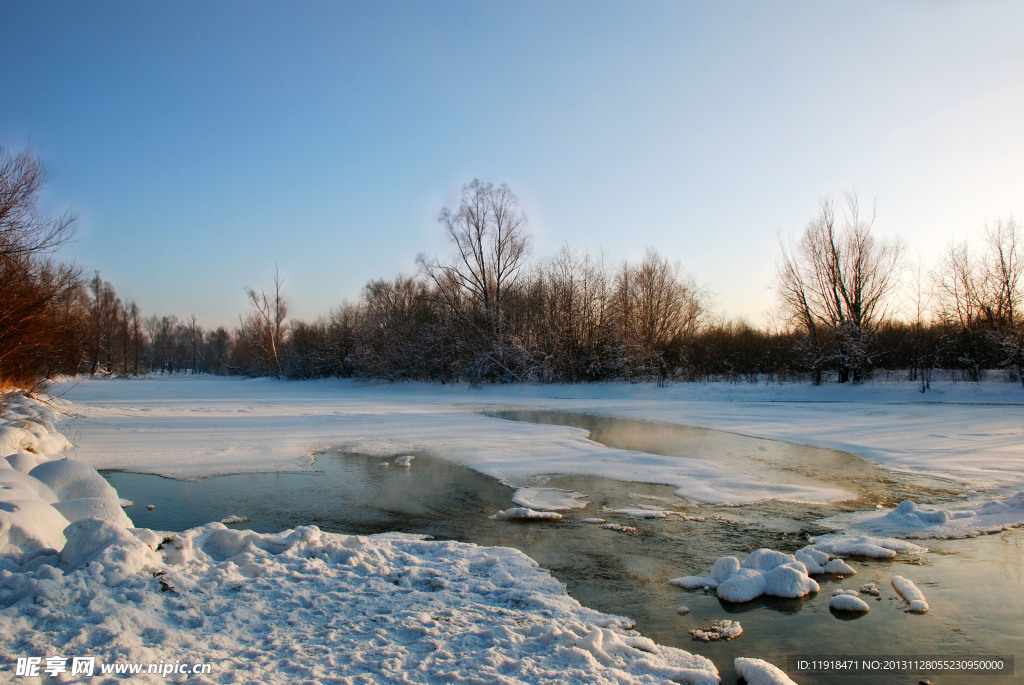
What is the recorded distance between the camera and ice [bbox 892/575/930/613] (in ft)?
13.4

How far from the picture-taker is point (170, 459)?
9977 mm

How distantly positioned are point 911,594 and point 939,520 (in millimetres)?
2417

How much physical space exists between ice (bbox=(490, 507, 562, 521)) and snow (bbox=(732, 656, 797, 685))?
3.29 metres

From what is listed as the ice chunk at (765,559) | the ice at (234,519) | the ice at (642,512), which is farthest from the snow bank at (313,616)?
the ice at (642,512)

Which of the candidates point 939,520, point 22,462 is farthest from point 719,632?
point 22,462

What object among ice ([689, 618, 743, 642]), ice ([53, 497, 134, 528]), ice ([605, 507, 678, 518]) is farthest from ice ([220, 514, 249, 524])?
ice ([689, 618, 743, 642])

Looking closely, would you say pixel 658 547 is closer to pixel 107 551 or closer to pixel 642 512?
pixel 642 512

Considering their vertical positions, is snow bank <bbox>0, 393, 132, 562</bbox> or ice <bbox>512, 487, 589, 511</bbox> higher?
snow bank <bbox>0, 393, 132, 562</bbox>

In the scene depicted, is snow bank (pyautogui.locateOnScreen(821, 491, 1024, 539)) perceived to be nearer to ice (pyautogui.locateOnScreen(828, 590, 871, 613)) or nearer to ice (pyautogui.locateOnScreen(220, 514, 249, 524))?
ice (pyautogui.locateOnScreen(828, 590, 871, 613))

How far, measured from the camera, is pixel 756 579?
447 centimetres

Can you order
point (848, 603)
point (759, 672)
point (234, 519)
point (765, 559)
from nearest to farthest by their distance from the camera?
point (759, 672)
point (848, 603)
point (765, 559)
point (234, 519)

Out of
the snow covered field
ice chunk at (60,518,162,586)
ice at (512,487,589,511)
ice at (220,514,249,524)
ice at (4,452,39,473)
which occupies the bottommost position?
ice at (512,487,589,511)

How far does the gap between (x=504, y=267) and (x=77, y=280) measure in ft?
62.9

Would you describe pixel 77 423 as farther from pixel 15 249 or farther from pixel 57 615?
pixel 57 615
